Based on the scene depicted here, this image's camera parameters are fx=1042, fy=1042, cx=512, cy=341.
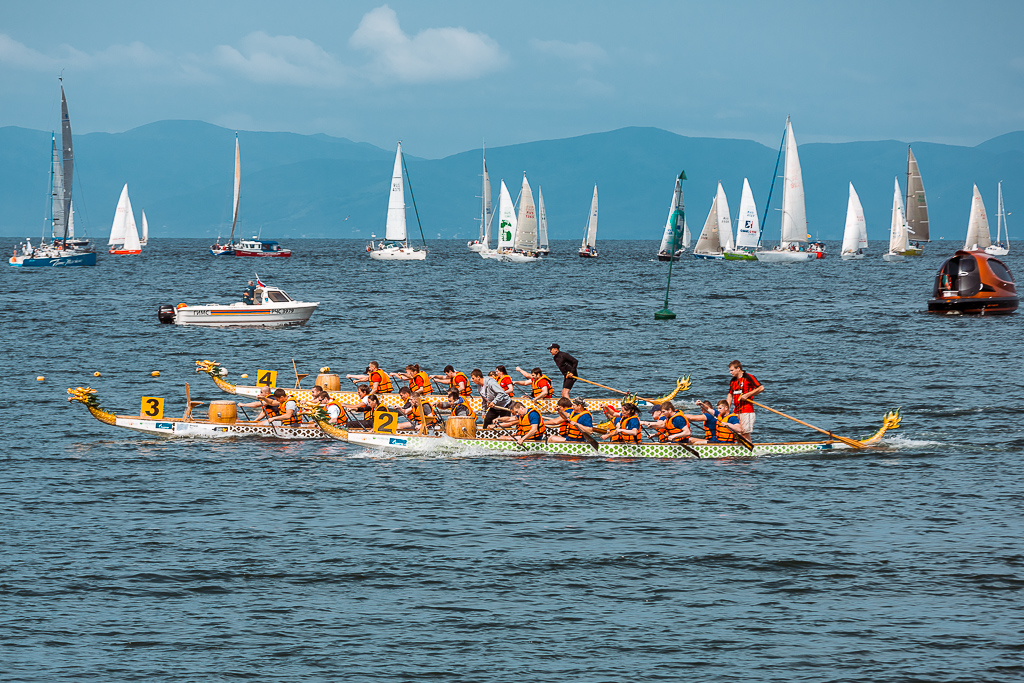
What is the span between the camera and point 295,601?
1612cm

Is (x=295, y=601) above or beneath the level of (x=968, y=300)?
beneath

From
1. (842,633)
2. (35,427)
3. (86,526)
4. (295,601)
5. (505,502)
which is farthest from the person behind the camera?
(35,427)

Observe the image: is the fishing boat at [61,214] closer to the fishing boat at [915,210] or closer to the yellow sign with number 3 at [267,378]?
the yellow sign with number 3 at [267,378]

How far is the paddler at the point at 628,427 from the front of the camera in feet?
84.2

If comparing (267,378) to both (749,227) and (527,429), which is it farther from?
(749,227)

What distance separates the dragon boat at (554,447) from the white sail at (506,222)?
90.9m

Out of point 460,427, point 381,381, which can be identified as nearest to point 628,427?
point 460,427

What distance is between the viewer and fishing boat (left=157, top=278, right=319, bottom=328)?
56.5 meters

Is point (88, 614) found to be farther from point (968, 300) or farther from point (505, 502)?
point (968, 300)

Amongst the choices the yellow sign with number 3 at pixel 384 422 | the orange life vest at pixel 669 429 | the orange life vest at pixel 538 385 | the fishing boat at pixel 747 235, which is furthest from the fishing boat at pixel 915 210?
the yellow sign with number 3 at pixel 384 422

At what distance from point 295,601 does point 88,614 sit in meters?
3.00

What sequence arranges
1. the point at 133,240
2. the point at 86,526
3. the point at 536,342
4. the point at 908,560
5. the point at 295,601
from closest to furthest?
the point at 295,601, the point at 908,560, the point at 86,526, the point at 536,342, the point at 133,240

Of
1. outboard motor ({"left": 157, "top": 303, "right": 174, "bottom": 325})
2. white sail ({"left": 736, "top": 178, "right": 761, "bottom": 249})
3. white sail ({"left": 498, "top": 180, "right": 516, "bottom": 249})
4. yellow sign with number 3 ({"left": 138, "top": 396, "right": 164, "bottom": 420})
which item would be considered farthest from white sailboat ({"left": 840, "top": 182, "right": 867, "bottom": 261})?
yellow sign with number 3 ({"left": 138, "top": 396, "right": 164, "bottom": 420})

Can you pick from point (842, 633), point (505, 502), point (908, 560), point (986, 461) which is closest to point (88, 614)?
point (505, 502)
